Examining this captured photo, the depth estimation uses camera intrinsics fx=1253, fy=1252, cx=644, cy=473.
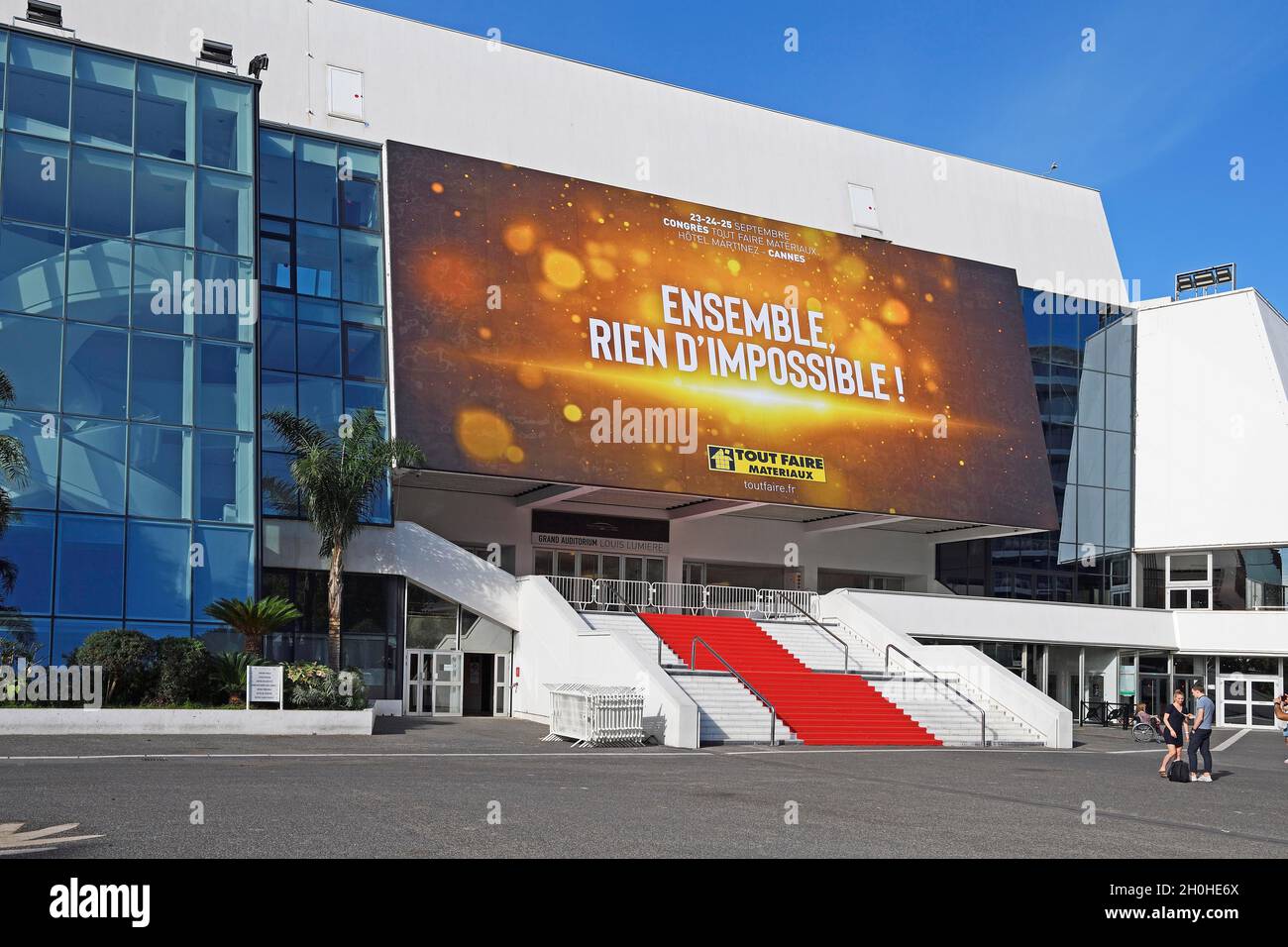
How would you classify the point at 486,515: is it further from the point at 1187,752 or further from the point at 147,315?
the point at 1187,752

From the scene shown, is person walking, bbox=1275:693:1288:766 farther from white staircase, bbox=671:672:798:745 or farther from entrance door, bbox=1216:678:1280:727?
white staircase, bbox=671:672:798:745

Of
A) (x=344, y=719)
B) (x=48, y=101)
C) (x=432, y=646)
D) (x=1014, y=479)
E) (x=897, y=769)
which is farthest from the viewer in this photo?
(x=1014, y=479)

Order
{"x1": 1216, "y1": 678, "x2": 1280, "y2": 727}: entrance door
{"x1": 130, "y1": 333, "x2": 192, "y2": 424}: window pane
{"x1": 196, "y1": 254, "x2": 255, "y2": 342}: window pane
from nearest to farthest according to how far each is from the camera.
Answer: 1. {"x1": 130, "y1": 333, "x2": 192, "y2": 424}: window pane
2. {"x1": 196, "y1": 254, "x2": 255, "y2": 342}: window pane
3. {"x1": 1216, "y1": 678, "x2": 1280, "y2": 727}: entrance door

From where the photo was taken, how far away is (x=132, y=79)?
30047 millimetres

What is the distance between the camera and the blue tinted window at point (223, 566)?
26828 mm

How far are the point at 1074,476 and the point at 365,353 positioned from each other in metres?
26.9

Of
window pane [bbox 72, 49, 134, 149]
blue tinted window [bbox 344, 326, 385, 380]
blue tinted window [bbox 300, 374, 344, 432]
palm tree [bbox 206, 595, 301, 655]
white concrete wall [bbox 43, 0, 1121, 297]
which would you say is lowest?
palm tree [bbox 206, 595, 301, 655]

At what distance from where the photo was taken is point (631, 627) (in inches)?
1287

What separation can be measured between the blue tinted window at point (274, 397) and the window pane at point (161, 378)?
7.64ft

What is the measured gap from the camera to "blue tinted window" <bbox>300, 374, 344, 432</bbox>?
31.0 meters

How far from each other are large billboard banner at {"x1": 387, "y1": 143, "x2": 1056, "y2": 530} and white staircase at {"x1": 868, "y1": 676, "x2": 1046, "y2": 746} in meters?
7.41

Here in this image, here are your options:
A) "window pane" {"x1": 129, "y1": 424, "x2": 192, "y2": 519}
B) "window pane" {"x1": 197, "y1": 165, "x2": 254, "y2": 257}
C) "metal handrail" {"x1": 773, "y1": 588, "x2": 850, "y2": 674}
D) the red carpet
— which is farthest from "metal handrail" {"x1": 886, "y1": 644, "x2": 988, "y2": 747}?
"window pane" {"x1": 197, "y1": 165, "x2": 254, "y2": 257}
